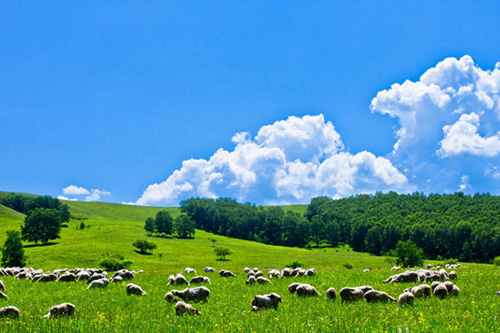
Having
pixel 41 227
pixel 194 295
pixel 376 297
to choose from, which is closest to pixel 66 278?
pixel 194 295

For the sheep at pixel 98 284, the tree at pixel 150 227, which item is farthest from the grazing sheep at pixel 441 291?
the tree at pixel 150 227

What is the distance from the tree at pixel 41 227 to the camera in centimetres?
12379

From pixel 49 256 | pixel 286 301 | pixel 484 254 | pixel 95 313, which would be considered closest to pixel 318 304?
pixel 286 301

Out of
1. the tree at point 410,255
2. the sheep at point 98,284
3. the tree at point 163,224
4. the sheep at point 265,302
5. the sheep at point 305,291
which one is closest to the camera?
the sheep at point 265,302

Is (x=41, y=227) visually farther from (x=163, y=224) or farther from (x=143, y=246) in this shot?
(x=163, y=224)

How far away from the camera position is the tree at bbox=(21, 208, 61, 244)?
12379 centimetres

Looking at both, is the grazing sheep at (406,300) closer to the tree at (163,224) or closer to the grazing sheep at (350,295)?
the grazing sheep at (350,295)

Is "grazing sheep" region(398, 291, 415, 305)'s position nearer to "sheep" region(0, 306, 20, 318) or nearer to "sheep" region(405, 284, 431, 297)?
"sheep" region(405, 284, 431, 297)

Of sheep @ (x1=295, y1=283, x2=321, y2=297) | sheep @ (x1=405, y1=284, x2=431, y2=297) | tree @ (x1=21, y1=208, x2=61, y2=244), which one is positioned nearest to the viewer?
sheep @ (x1=405, y1=284, x2=431, y2=297)

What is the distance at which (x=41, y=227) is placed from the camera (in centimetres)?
12569

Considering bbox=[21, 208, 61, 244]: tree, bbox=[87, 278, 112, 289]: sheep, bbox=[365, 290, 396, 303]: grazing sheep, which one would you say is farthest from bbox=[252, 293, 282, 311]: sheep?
bbox=[21, 208, 61, 244]: tree

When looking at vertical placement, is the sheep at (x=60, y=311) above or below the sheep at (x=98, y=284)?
above

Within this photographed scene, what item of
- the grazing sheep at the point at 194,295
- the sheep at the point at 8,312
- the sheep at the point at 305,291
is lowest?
the sheep at the point at 8,312

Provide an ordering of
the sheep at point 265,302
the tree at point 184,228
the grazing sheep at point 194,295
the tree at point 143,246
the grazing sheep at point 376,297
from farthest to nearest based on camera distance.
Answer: the tree at point 184,228 < the tree at point 143,246 < the grazing sheep at point 194,295 < the grazing sheep at point 376,297 < the sheep at point 265,302
